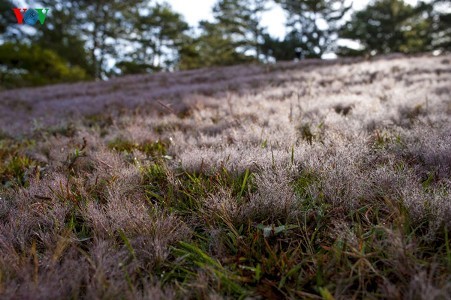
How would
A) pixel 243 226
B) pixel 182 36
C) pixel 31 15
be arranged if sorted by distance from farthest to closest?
1. pixel 182 36
2. pixel 31 15
3. pixel 243 226

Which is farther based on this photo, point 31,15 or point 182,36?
point 182,36

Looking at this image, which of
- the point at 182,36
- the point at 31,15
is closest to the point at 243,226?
the point at 31,15

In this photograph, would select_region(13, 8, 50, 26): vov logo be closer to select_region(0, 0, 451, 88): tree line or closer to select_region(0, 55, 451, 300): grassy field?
select_region(0, 55, 451, 300): grassy field

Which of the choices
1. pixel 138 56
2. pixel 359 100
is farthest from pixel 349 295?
pixel 138 56

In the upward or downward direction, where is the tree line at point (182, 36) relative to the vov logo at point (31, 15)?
upward

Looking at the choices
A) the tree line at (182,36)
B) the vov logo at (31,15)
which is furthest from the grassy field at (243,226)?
the tree line at (182,36)

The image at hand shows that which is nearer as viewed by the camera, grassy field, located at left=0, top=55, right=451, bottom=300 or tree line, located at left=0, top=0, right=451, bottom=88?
grassy field, located at left=0, top=55, right=451, bottom=300

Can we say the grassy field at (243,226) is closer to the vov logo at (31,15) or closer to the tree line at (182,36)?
the vov logo at (31,15)

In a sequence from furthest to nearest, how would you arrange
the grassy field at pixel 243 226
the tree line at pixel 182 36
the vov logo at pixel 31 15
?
the tree line at pixel 182 36 → the vov logo at pixel 31 15 → the grassy field at pixel 243 226

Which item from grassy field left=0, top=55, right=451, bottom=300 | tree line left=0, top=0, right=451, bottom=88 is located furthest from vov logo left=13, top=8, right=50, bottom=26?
tree line left=0, top=0, right=451, bottom=88

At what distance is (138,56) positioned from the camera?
35.3 meters

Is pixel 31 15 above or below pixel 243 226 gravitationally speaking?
above

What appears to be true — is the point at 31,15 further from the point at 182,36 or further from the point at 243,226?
the point at 182,36

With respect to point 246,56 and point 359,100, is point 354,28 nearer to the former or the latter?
point 246,56
